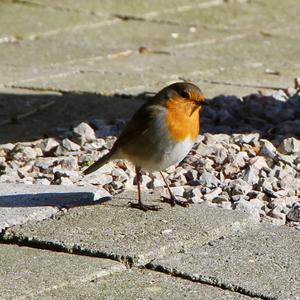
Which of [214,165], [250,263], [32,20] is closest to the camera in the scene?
[250,263]

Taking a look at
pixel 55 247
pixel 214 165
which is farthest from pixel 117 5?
pixel 55 247

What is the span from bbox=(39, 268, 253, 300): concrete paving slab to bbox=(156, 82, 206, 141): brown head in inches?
47.9

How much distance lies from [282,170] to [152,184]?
78 cm

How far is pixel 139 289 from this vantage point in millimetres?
4258

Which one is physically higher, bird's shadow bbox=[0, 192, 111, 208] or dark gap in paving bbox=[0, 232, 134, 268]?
dark gap in paving bbox=[0, 232, 134, 268]

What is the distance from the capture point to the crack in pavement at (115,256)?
4.29 metres

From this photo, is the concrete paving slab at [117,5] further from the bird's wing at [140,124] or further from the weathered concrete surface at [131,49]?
the bird's wing at [140,124]

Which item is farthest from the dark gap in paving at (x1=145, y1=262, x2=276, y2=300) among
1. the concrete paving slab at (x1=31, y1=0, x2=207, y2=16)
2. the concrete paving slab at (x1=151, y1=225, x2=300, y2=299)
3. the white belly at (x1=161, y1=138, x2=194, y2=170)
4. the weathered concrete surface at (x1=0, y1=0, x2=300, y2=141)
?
the concrete paving slab at (x1=31, y1=0, x2=207, y2=16)

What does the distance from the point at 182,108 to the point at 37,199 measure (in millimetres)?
914

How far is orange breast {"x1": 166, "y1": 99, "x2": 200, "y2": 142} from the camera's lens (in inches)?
215

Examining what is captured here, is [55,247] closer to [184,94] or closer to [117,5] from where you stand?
[184,94]

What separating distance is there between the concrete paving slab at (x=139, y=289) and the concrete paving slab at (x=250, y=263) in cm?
7

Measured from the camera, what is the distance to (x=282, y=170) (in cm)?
614

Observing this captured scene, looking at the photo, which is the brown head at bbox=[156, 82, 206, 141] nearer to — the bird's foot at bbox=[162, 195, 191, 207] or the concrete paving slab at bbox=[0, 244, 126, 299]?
the bird's foot at bbox=[162, 195, 191, 207]
